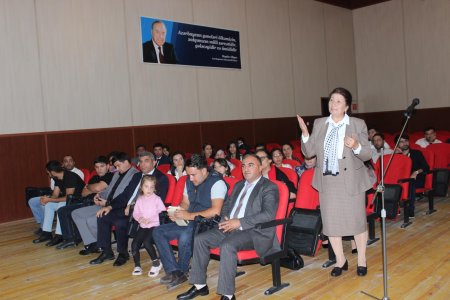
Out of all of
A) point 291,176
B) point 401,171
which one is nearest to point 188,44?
point 291,176

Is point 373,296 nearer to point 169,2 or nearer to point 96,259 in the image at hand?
point 96,259

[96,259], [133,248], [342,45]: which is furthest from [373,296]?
[342,45]

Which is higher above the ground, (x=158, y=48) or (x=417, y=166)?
(x=158, y=48)

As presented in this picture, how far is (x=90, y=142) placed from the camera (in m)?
8.93

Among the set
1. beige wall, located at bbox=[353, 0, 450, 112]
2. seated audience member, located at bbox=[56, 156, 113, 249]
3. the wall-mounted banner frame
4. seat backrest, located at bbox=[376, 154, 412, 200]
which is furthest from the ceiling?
seated audience member, located at bbox=[56, 156, 113, 249]

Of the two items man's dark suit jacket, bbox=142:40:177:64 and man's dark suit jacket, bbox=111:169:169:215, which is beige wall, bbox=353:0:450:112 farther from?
man's dark suit jacket, bbox=111:169:169:215

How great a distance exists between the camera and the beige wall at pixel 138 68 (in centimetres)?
801

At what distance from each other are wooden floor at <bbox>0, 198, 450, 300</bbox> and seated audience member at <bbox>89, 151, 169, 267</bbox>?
0.50 ft

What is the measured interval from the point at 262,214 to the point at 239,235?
0.80ft

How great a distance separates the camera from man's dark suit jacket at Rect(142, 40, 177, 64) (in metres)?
9.60

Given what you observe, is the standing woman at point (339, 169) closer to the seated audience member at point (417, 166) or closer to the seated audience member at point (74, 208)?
the seated audience member at point (417, 166)

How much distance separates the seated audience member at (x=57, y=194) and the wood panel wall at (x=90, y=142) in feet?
6.95

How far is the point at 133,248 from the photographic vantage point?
4.41 meters

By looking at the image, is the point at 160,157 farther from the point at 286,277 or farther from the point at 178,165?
the point at 286,277
